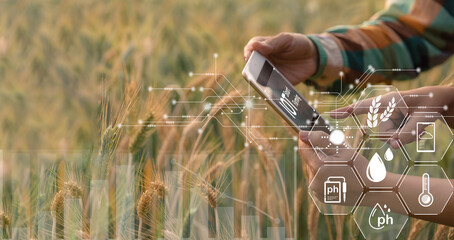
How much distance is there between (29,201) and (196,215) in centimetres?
24

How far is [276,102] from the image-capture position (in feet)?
1.92

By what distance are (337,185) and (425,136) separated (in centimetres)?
14

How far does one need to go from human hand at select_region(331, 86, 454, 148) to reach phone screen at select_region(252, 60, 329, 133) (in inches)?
1.9

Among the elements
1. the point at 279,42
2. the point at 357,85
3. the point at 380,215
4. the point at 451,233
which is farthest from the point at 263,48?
the point at 451,233

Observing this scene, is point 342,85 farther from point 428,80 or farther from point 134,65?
point 134,65

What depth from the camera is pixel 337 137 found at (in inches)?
24.0

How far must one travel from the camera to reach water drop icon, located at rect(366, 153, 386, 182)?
0.62 meters

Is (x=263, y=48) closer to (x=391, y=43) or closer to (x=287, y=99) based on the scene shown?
(x=287, y=99)

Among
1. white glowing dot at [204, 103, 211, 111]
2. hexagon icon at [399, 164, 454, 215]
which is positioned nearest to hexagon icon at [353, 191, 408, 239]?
hexagon icon at [399, 164, 454, 215]

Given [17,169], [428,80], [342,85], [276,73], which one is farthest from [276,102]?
[17,169]

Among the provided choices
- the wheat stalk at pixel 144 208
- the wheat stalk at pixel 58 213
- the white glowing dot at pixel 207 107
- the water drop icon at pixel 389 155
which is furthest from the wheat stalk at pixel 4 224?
the water drop icon at pixel 389 155

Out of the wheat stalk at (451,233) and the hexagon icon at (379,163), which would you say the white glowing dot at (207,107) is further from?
the wheat stalk at (451,233)

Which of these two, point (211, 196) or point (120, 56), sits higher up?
point (120, 56)

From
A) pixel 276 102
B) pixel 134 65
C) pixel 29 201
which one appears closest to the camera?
pixel 276 102
